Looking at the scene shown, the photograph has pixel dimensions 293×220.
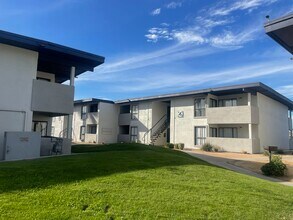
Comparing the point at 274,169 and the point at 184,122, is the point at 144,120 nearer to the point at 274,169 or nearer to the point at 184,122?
the point at 184,122

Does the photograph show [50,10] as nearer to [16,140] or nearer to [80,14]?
[80,14]

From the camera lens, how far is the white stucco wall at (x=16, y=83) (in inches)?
556

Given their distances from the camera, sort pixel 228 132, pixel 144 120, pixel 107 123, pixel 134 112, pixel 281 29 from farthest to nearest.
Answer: pixel 107 123 < pixel 134 112 < pixel 144 120 < pixel 228 132 < pixel 281 29

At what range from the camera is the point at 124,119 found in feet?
128

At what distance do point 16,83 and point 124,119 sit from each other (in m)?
24.9

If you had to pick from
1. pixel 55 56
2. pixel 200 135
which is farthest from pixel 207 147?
pixel 55 56

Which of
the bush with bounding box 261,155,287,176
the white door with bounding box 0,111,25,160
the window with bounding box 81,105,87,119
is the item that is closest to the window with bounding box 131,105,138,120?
the window with bounding box 81,105,87,119

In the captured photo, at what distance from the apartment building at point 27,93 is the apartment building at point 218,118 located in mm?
15900

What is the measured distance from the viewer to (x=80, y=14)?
53.1 ft

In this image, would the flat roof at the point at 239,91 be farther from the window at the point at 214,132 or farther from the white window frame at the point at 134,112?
the window at the point at 214,132

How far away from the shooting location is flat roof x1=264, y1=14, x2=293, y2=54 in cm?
664

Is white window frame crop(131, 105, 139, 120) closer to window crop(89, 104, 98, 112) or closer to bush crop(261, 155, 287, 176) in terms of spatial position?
window crop(89, 104, 98, 112)

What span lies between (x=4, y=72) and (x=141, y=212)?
11.9 meters

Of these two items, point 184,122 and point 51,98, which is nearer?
point 51,98
